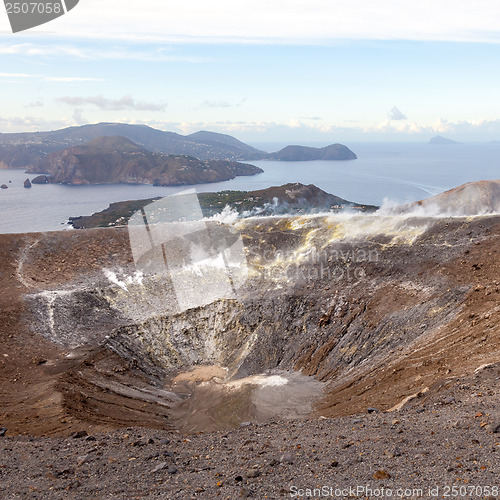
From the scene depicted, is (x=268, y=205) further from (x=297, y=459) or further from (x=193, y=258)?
(x=297, y=459)

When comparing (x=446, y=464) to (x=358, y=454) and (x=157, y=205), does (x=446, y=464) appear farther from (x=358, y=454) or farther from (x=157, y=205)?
(x=157, y=205)

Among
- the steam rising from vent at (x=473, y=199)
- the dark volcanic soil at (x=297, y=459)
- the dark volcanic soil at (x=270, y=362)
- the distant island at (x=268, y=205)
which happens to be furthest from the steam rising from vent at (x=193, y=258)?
the distant island at (x=268, y=205)

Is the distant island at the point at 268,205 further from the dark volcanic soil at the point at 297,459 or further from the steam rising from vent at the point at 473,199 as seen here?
the dark volcanic soil at the point at 297,459

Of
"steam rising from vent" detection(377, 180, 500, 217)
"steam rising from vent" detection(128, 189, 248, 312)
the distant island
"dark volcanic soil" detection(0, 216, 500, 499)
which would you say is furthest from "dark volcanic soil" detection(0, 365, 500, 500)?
the distant island

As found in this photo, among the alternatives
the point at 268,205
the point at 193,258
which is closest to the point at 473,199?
the point at 268,205

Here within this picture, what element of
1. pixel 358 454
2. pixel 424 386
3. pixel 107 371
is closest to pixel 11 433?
pixel 107 371

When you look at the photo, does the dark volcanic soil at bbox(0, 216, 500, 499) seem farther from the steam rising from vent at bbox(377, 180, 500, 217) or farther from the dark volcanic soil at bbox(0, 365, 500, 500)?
the steam rising from vent at bbox(377, 180, 500, 217)
